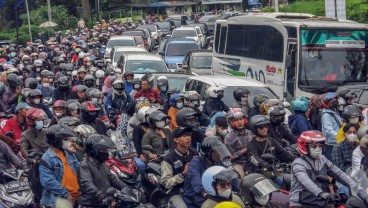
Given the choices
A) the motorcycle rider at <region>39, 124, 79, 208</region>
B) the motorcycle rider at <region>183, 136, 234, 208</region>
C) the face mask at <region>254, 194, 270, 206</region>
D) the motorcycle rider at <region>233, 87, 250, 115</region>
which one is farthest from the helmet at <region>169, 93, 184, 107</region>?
the face mask at <region>254, 194, 270, 206</region>

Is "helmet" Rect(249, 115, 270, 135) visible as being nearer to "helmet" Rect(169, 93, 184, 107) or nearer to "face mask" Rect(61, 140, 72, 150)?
"face mask" Rect(61, 140, 72, 150)

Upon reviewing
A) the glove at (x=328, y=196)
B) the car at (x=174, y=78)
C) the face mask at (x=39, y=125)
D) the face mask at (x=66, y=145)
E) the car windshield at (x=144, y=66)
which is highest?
the face mask at (x=66, y=145)

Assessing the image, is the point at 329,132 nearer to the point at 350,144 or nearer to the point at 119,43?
the point at 350,144

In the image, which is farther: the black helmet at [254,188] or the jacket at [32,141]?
the jacket at [32,141]

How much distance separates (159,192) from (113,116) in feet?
21.4

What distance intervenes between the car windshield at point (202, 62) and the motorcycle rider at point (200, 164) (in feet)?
65.5

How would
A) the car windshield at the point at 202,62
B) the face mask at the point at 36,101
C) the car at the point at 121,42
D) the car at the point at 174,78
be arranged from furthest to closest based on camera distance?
the car at the point at 121,42 < the car windshield at the point at 202,62 < the car at the point at 174,78 < the face mask at the point at 36,101

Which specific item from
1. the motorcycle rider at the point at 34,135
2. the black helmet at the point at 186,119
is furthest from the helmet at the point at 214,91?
the black helmet at the point at 186,119

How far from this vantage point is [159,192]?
11297 millimetres

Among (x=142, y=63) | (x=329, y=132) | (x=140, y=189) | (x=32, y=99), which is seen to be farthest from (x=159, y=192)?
(x=142, y=63)

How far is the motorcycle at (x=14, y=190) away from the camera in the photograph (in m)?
12.0

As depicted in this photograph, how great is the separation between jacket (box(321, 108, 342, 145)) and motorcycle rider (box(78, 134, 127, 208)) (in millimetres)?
4563

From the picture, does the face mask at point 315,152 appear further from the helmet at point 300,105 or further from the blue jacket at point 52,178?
the helmet at point 300,105

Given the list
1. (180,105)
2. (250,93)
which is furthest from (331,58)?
(180,105)
